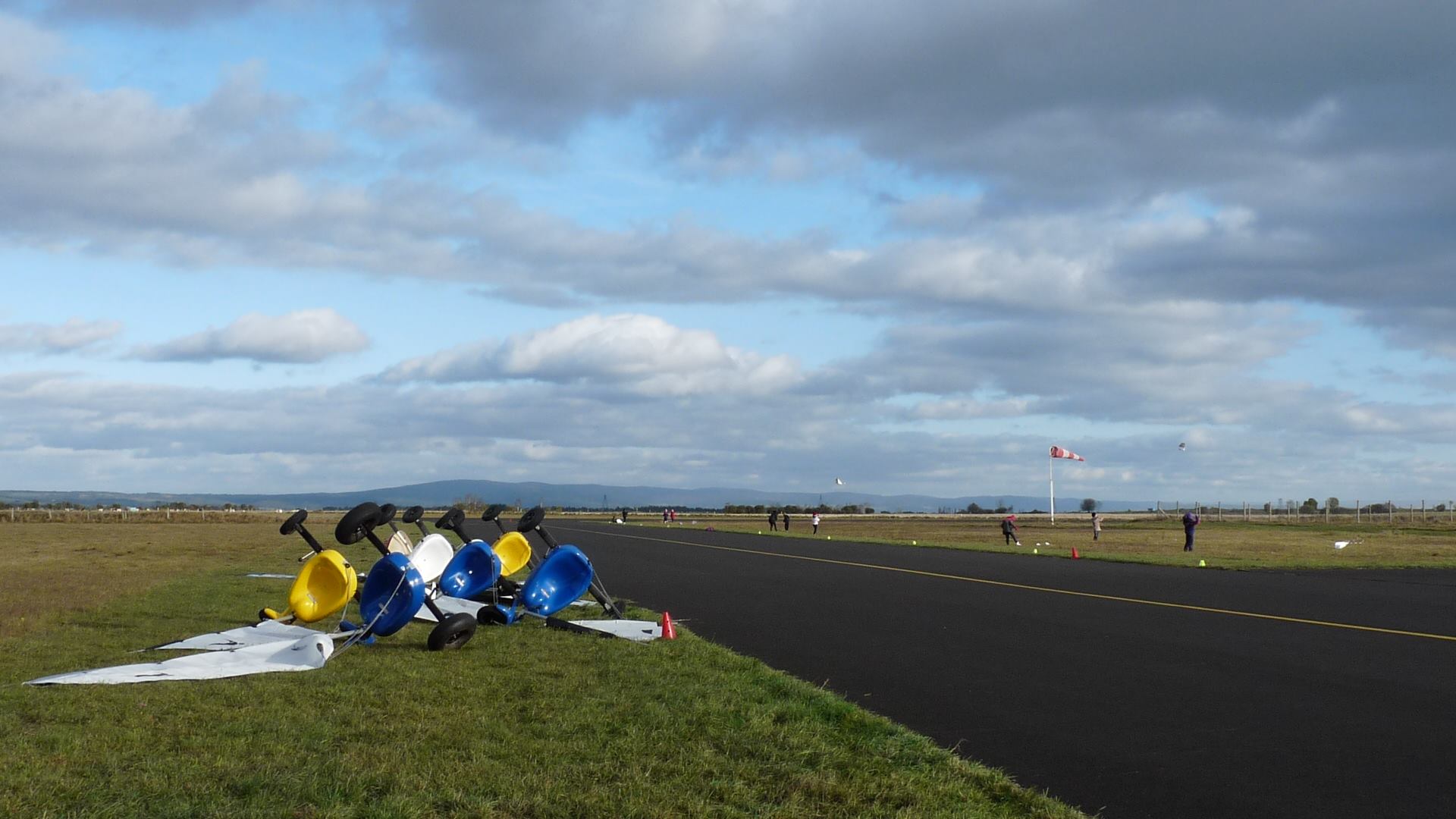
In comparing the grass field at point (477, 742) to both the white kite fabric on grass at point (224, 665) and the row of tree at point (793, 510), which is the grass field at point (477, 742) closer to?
the white kite fabric on grass at point (224, 665)

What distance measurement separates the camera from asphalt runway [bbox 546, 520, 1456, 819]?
665 centimetres

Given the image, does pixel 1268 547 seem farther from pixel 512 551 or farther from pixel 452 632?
pixel 452 632

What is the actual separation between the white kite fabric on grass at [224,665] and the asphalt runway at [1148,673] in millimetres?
4492

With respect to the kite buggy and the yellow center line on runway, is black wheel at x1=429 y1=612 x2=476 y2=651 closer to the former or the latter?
the kite buggy

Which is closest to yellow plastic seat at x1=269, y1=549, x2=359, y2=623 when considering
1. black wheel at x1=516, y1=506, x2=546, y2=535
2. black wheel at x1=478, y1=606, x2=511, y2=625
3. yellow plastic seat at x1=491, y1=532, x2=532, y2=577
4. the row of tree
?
black wheel at x1=478, y1=606, x2=511, y2=625

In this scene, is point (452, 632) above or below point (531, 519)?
below

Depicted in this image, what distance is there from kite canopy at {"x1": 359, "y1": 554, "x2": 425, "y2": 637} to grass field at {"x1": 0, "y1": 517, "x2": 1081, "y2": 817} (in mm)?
305

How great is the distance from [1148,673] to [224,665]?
8489 mm

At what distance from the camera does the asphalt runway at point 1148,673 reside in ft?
21.8

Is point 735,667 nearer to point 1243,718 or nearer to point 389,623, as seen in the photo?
point 389,623

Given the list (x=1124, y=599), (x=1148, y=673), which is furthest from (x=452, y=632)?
(x=1124, y=599)

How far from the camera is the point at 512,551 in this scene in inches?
567

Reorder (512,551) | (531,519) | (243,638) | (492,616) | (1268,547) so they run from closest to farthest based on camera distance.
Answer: (243,638) < (531,519) < (492,616) < (512,551) < (1268,547)

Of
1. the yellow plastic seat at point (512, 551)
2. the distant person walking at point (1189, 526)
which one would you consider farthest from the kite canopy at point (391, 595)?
the distant person walking at point (1189, 526)
